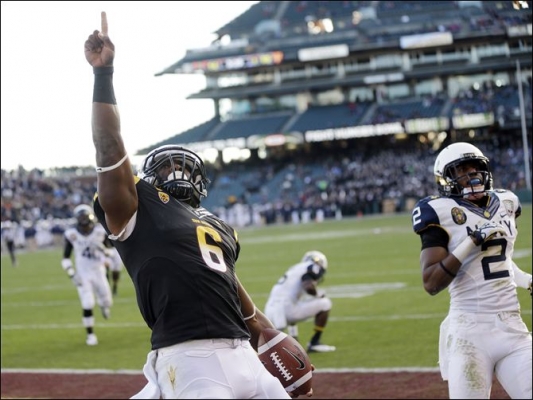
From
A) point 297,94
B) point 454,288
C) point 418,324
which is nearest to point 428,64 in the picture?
point 297,94

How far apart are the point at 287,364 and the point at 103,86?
1.57 metres

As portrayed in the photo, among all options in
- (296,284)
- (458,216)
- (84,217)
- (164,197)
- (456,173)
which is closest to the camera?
(164,197)

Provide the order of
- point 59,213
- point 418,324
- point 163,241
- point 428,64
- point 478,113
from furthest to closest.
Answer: point 428,64 → point 478,113 → point 59,213 → point 418,324 → point 163,241

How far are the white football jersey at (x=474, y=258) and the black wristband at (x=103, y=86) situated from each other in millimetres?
1886

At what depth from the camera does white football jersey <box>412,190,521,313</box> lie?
478 cm

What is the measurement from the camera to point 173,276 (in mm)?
3807

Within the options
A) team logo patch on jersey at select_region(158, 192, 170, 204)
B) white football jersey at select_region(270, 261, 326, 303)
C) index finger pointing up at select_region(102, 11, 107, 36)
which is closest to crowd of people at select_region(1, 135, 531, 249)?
white football jersey at select_region(270, 261, 326, 303)

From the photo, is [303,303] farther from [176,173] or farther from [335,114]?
[335,114]

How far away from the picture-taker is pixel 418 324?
1200 cm

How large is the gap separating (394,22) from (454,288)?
41402 millimetres

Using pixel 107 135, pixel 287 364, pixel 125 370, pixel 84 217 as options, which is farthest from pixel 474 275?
pixel 84 217

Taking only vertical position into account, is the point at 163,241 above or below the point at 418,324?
above

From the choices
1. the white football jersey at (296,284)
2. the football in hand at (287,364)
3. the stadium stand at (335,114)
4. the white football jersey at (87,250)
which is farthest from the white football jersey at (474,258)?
the stadium stand at (335,114)

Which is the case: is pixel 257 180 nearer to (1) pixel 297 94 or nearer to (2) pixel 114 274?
(1) pixel 297 94
